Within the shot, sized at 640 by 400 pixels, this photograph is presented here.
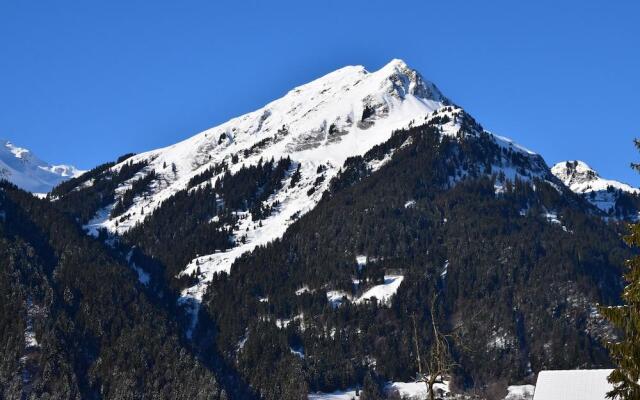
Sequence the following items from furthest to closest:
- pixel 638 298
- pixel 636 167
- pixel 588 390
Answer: pixel 588 390
pixel 636 167
pixel 638 298

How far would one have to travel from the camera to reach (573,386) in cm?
7619

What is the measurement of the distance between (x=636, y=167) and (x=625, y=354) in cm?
755

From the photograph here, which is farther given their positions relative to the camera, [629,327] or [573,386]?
[573,386]

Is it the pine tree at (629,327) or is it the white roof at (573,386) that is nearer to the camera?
the pine tree at (629,327)

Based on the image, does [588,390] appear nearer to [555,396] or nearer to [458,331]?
[555,396]

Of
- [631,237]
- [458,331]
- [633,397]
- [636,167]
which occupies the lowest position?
[633,397]

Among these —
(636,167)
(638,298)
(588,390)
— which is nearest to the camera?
(638,298)

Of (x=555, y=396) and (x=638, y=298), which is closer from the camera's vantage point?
(x=638, y=298)

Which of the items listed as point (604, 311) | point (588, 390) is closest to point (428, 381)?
point (604, 311)

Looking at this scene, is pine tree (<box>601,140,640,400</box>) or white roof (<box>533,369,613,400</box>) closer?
pine tree (<box>601,140,640,400</box>)

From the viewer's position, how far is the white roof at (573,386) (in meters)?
74.6

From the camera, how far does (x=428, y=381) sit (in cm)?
3103

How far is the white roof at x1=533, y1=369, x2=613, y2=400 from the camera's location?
245 feet

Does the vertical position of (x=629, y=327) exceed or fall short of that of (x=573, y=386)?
it exceeds it
